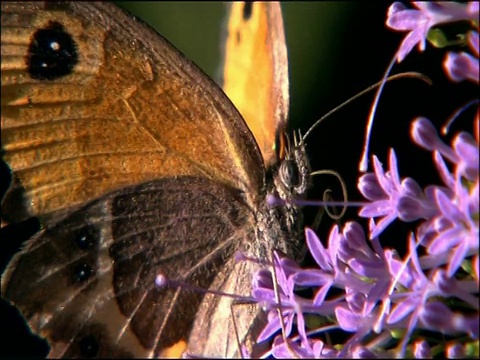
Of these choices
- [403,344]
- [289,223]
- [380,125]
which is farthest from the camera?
[380,125]

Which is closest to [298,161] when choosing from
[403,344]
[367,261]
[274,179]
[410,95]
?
[274,179]

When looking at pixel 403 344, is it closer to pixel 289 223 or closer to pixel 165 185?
pixel 289 223

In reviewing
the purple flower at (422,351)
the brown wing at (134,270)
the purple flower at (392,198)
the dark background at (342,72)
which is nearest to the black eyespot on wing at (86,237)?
the brown wing at (134,270)

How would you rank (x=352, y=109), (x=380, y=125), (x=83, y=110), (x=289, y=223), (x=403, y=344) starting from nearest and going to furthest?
(x=403, y=344), (x=83, y=110), (x=289, y=223), (x=380, y=125), (x=352, y=109)

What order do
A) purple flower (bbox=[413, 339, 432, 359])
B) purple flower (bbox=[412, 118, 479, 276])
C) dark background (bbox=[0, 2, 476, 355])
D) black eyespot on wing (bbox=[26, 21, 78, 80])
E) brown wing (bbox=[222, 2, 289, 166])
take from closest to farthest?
purple flower (bbox=[412, 118, 479, 276]) → purple flower (bbox=[413, 339, 432, 359]) → black eyespot on wing (bbox=[26, 21, 78, 80]) → brown wing (bbox=[222, 2, 289, 166]) → dark background (bbox=[0, 2, 476, 355])

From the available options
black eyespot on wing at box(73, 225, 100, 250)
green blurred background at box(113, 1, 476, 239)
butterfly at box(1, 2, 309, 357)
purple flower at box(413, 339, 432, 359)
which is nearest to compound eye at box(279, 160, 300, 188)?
butterfly at box(1, 2, 309, 357)

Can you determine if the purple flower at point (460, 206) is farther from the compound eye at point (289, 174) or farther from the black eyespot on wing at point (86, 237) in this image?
the black eyespot on wing at point (86, 237)

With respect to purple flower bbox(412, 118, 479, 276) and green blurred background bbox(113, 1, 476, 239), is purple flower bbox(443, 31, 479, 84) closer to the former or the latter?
purple flower bbox(412, 118, 479, 276)
